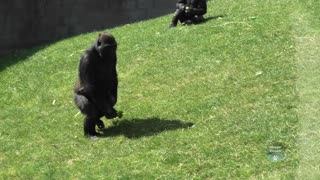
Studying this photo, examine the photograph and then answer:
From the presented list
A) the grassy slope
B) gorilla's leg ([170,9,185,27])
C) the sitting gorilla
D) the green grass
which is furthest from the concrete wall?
the grassy slope

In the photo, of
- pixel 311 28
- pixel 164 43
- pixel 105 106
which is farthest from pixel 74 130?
pixel 311 28

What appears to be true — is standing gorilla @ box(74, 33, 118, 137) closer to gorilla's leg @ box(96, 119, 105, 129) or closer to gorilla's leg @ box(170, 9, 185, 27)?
gorilla's leg @ box(96, 119, 105, 129)

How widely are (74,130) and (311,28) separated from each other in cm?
575

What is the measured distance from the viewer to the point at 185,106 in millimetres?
9820

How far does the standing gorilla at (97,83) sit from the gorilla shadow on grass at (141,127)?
0.36 m

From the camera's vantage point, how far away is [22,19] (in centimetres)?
1969

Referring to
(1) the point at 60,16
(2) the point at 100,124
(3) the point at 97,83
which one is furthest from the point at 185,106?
(1) the point at 60,16

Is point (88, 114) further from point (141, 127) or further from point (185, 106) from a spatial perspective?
point (185, 106)

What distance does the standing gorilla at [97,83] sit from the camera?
8758 mm

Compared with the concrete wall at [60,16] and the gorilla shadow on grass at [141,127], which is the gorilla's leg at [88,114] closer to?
the gorilla shadow on grass at [141,127]

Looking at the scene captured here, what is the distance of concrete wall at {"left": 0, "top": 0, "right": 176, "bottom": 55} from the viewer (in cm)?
1945

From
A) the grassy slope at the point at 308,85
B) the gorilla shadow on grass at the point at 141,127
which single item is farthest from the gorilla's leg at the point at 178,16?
the gorilla shadow on grass at the point at 141,127

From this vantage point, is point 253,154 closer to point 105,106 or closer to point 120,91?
point 105,106

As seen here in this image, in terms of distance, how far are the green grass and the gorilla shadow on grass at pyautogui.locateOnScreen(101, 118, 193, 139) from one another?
0.02 meters
